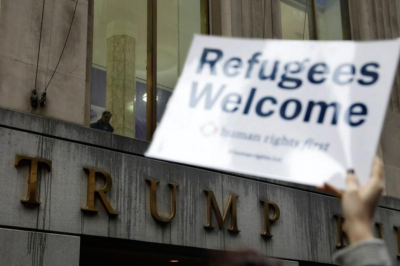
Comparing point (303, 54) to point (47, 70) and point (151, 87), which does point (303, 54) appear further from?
point (151, 87)

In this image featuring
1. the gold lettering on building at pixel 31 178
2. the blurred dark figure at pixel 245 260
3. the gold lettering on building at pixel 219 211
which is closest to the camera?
the blurred dark figure at pixel 245 260

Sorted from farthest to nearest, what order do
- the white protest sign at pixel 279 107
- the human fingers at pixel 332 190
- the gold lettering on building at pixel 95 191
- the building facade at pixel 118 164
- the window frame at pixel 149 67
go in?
the window frame at pixel 149 67, the gold lettering on building at pixel 95 191, the building facade at pixel 118 164, the white protest sign at pixel 279 107, the human fingers at pixel 332 190

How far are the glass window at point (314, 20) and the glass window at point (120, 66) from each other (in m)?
3.66

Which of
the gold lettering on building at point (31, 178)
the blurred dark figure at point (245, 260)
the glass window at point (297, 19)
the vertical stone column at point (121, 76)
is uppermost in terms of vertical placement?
the glass window at point (297, 19)

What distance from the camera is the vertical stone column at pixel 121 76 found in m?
11.5

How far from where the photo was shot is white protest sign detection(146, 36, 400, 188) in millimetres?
3617

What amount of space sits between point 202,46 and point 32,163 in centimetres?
590

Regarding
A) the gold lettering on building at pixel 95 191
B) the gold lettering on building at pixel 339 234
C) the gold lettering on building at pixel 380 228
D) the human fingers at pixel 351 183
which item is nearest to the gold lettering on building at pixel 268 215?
the gold lettering on building at pixel 339 234

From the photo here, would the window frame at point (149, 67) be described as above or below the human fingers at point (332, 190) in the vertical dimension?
above

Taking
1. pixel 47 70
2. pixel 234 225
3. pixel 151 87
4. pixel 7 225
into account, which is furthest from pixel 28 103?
pixel 234 225

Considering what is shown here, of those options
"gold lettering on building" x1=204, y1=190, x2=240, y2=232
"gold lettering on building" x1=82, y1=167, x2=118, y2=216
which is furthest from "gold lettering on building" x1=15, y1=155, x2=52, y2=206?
"gold lettering on building" x1=204, y1=190, x2=240, y2=232

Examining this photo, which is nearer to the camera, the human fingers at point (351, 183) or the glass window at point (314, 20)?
the human fingers at point (351, 183)

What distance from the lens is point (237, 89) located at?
3873 mm

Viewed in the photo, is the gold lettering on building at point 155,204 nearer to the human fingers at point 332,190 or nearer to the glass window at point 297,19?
the glass window at point 297,19
